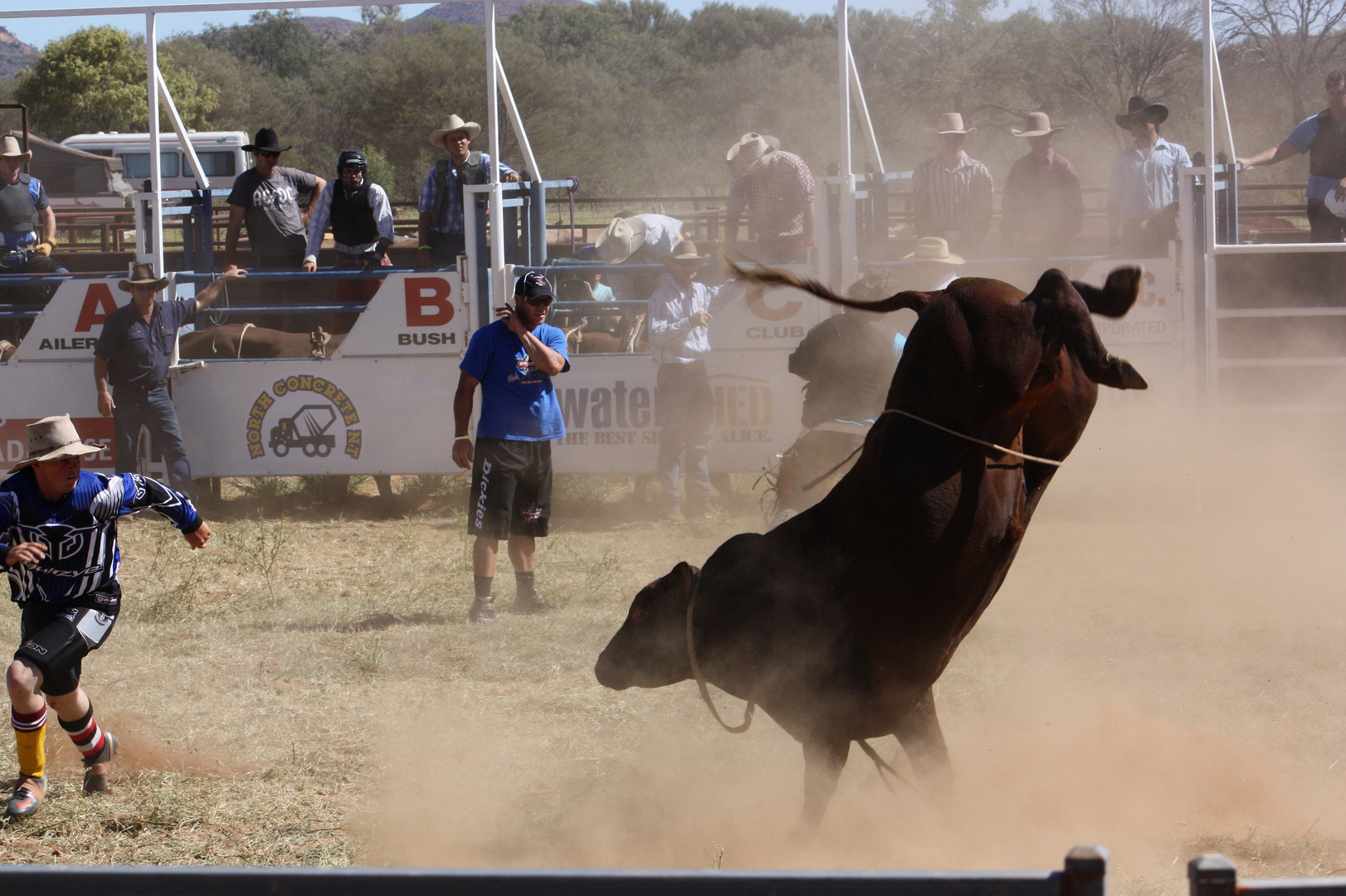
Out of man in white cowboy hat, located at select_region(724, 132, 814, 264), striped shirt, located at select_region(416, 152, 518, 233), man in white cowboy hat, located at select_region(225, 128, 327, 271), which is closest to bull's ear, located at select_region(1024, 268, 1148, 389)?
man in white cowboy hat, located at select_region(724, 132, 814, 264)

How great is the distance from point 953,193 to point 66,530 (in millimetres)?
7092

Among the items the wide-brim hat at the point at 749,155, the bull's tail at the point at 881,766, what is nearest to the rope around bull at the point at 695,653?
the bull's tail at the point at 881,766

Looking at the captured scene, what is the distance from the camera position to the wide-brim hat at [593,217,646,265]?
34.5 feet

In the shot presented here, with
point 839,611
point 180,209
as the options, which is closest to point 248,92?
point 180,209

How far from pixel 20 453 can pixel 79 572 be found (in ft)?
20.9

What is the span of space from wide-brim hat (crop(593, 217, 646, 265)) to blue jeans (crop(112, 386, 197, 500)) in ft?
12.0

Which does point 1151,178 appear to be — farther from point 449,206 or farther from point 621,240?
point 449,206

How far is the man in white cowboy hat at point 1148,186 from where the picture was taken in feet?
30.9

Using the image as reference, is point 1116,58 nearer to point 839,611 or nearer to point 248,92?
point 839,611

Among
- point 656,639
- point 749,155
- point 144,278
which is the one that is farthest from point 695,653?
point 144,278

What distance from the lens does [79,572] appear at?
4512 millimetres

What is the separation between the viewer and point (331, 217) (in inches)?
400

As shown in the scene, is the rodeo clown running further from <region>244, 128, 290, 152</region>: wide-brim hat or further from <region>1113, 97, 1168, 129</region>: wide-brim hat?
<region>1113, 97, 1168, 129</region>: wide-brim hat

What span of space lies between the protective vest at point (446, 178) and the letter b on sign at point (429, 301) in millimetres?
730
